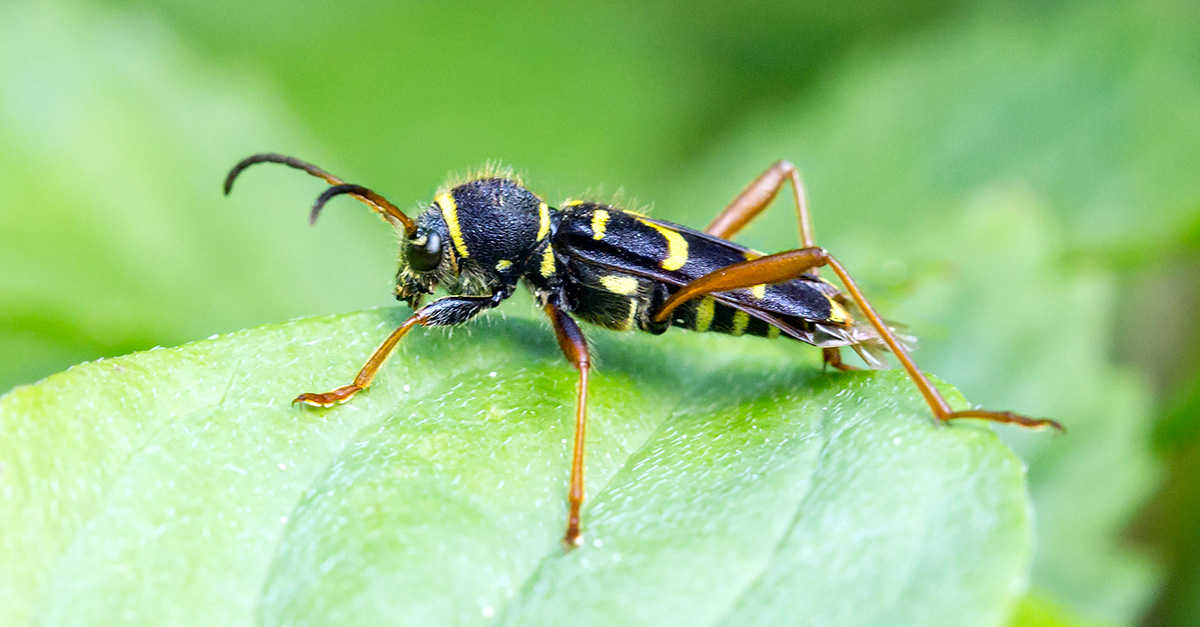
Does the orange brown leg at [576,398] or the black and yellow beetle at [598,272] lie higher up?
the black and yellow beetle at [598,272]

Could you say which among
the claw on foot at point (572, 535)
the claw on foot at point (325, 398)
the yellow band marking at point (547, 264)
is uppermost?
the yellow band marking at point (547, 264)

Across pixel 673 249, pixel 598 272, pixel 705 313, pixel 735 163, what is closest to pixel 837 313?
pixel 705 313

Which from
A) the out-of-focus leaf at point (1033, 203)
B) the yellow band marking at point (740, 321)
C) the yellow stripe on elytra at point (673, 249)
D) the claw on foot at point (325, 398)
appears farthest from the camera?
the out-of-focus leaf at point (1033, 203)

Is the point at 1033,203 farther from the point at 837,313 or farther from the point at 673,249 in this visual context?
the point at 673,249

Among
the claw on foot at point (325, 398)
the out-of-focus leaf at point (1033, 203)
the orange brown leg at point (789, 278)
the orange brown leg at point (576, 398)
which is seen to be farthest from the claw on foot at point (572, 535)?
the out-of-focus leaf at point (1033, 203)

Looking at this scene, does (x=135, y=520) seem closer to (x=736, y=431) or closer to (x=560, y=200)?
(x=736, y=431)

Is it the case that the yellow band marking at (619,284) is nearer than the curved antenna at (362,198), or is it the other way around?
the curved antenna at (362,198)

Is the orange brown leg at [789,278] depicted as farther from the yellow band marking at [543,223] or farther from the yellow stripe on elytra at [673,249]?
the yellow band marking at [543,223]
